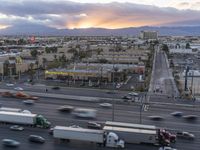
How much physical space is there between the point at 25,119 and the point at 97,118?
2.54 m

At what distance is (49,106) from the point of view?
1279 cm

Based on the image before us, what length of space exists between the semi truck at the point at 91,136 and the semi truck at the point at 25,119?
125 cm

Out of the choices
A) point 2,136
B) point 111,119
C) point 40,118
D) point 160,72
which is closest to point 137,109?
point 111,119

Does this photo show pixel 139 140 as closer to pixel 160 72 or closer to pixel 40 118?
pixel 40 118

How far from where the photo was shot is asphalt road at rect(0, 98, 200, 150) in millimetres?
8734

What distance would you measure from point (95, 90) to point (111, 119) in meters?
5.96

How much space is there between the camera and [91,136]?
8703 millimetres

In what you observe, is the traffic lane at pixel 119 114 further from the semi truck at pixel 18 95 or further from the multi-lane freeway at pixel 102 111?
the semi truck at pixel 18 95

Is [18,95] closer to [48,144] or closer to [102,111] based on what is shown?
[102,111]

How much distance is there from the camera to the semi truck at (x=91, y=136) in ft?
28.3

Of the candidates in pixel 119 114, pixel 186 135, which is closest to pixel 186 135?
pixel 186 135

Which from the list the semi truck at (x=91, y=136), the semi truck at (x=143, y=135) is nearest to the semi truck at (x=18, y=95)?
the semi truck at (x=91, y=136)

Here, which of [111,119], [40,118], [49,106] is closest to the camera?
[40,118]

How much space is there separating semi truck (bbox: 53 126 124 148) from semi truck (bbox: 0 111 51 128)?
1.25 m
